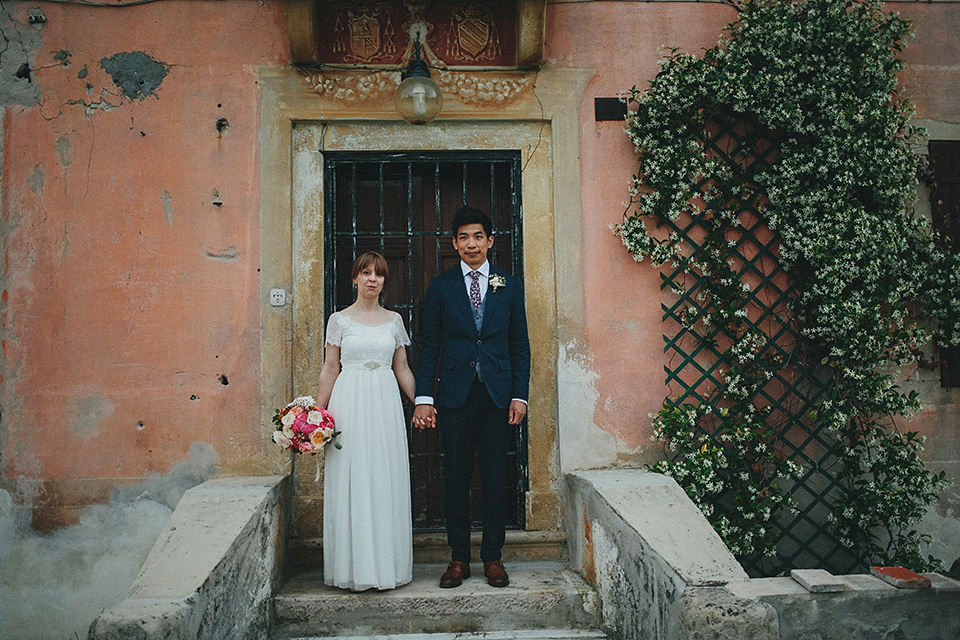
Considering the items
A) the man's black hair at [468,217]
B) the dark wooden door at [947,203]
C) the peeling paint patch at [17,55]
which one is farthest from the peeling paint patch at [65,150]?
the dark wooden door at [947,203]

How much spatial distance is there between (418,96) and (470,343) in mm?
1577

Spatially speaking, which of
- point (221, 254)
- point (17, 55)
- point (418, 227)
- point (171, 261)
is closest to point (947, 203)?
point (418, 227)

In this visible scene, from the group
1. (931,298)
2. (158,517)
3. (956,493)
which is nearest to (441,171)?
(158,517)

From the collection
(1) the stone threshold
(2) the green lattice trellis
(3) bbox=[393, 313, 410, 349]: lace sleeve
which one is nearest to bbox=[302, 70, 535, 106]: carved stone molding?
(2) the green lattice trellis

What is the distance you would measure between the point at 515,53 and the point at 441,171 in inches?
36.6

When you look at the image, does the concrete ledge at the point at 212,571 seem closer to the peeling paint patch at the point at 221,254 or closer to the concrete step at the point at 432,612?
the concrete step at the point at 432,612

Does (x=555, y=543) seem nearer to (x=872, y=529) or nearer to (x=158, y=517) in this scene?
(x=872, y=529)

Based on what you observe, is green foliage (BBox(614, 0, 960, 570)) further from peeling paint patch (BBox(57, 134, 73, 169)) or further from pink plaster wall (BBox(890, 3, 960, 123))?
peeling paint patch (BBox(57, 134, 73, 169))

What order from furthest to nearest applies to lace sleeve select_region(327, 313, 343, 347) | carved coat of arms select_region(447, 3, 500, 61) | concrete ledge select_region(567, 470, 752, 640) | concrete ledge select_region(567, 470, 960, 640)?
carved coat of arms select_region(447, 3, 500, 61) → lace sleeve select_region(327, 313, 343, 347) → concrete ledge select_region(567, 470, 752, 640) → concrete ledge select_region(567, 470, 960, 640)

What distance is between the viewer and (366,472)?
3.87m

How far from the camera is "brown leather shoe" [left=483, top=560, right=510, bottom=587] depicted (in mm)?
3883

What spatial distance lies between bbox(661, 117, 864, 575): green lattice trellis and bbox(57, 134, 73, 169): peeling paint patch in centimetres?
392

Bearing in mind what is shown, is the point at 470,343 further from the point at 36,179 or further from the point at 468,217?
the point at 36,179

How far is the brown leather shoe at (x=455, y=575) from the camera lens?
12.7 ft
